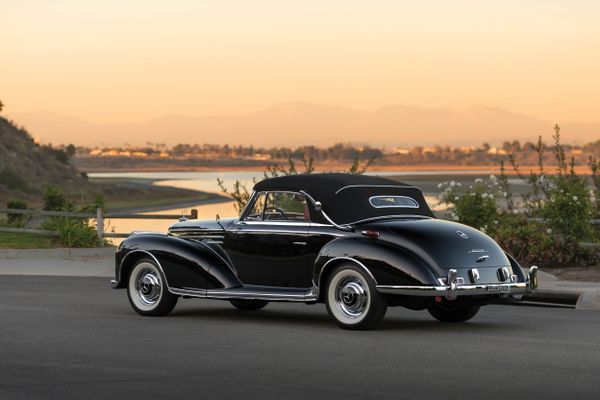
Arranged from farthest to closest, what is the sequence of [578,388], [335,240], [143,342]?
[335,240] → [143,342] → [578,388]

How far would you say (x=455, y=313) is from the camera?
659 inches

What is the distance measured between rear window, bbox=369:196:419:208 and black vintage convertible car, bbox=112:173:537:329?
0.02 m

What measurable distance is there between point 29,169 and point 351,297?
11572 centimetres

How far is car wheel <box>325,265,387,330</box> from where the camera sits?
49.3 feet

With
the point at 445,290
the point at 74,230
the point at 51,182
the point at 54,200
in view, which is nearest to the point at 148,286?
the point at 445,290

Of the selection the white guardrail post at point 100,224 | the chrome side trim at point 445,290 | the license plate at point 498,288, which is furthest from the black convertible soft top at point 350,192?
the white guardrail post at point 100,224

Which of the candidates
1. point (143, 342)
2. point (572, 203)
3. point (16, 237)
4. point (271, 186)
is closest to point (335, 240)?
point (271, 186)

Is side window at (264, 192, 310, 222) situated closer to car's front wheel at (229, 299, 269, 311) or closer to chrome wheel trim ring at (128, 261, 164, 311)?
chrome wheel trim ring at (128, 261, 164, 311)

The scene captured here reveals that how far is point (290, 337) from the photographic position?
49.0 ft

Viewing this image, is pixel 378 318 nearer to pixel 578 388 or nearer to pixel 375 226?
pixel 375 226

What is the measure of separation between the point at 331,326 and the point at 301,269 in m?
0.79

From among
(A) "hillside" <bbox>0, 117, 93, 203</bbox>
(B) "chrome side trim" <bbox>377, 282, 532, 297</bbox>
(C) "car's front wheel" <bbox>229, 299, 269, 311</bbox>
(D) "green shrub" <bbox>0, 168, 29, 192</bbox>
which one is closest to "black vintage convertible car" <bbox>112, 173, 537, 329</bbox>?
(B) "chrome side trim" <bbox>377, 282, 532, 297</bbox>

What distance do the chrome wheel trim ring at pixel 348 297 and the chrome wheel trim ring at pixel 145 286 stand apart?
9.73 feet

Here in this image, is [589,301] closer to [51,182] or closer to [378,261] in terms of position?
[378,261]
